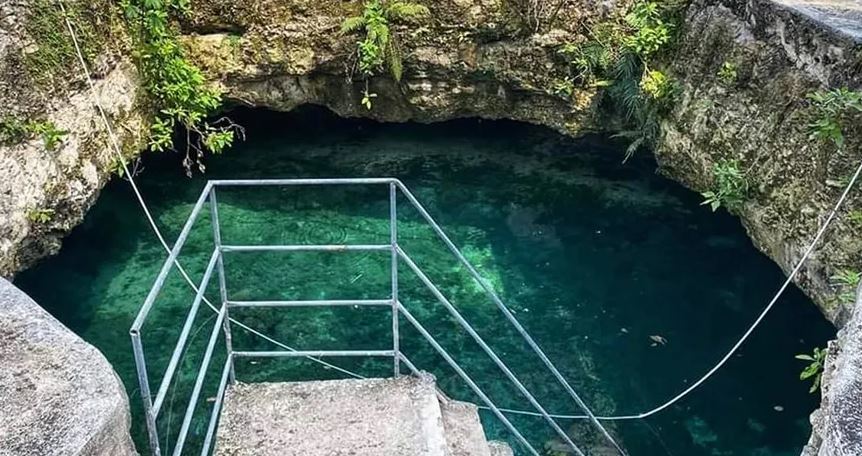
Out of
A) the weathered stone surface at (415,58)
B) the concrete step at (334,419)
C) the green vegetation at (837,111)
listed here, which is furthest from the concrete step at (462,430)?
the weathered stone surface at (415,58)

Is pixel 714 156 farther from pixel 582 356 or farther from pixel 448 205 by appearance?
pixel 448 205

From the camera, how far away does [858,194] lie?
430cm

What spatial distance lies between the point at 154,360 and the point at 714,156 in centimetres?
478

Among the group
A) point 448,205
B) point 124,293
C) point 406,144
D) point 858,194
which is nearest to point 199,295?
point 858,194

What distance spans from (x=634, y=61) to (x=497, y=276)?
2381 millimetres

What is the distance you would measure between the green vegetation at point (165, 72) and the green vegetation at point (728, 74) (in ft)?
13.6

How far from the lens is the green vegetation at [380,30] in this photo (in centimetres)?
680

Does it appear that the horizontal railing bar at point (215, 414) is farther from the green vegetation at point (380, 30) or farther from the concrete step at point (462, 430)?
the green vegetation at point (380, 30)

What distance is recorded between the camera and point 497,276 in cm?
749

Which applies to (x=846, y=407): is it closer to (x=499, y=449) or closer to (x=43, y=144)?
(x=499, y=449)

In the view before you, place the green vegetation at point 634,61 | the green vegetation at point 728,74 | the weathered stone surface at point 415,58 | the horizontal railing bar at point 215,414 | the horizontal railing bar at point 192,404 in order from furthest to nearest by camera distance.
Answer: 1. the weathered stone surface at point 415,58
2. the green vegetation at point 634,61
3. the green vegetation at point 728,74
4. the horizontal railing bar at point 215,414
5. the horizontal railing bar at point 192,404

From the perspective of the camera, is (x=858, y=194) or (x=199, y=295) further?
(x=858, y=194)

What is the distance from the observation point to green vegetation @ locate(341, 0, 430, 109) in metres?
6.80

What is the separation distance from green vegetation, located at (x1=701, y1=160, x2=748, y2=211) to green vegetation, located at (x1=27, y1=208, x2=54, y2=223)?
453 centimetres
